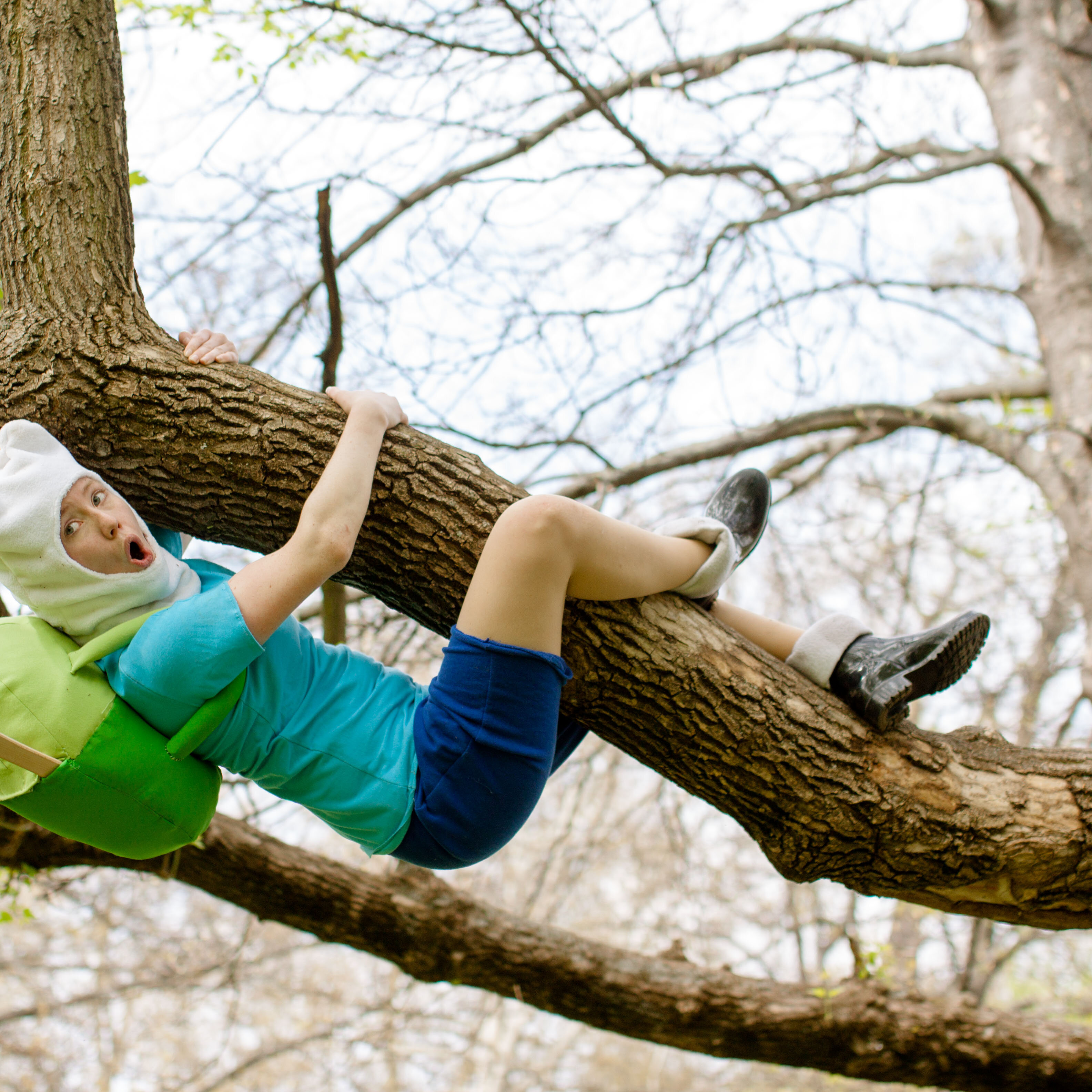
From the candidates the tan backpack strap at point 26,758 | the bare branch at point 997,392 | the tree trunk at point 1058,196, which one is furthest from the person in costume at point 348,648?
the bare branch at point 997,392

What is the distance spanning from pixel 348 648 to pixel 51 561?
25.4 inches

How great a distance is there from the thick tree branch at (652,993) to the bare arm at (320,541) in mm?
1749

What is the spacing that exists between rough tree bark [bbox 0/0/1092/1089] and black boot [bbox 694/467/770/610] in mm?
341

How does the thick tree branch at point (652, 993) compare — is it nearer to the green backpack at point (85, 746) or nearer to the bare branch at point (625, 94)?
the green backpack at point (85, 746)

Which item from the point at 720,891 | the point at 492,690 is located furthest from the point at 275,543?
the point at 720,891

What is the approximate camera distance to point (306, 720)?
191 centimetres

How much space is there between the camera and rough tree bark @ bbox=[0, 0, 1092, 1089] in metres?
2.00

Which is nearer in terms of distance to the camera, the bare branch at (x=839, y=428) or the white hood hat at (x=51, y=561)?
the white hood hat at (x=51, y=561)

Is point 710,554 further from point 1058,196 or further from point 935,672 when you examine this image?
point 1058,196

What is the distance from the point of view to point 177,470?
6.61 feet

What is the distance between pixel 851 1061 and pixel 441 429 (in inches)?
114

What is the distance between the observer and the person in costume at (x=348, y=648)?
1.70m

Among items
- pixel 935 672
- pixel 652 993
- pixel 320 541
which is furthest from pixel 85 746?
pixel 652 993

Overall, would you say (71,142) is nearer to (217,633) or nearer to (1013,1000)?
(217,633)
